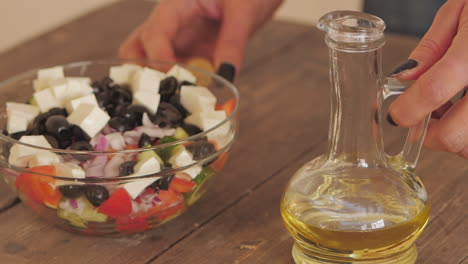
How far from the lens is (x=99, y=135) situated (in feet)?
3.43

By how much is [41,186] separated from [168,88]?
281 mm

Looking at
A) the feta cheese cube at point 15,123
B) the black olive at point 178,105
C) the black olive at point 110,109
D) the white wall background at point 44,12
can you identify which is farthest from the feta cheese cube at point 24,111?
the white wall background at point 44,12

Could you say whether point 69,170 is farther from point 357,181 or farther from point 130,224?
point 357,181

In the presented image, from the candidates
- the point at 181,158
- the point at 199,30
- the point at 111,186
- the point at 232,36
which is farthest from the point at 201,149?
the point at 199,30

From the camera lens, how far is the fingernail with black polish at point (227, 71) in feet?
4.53

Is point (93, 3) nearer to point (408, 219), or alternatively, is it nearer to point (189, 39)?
point (189, 39)

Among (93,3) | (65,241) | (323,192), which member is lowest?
(93,3)

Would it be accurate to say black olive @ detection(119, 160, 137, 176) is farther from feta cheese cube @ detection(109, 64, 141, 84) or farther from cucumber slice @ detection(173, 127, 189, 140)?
feta cheese cube @ detection(109, 64, 141, 84)

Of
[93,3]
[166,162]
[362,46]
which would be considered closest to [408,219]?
[362,46]

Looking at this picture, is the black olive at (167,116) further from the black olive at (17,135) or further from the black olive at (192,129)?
the black olive at (17,135)

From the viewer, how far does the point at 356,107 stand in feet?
2.83

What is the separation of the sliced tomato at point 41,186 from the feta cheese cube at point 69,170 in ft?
0.04

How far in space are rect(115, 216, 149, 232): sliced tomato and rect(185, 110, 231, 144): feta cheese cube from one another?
16 cm

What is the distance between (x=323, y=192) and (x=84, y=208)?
13.8 inches
